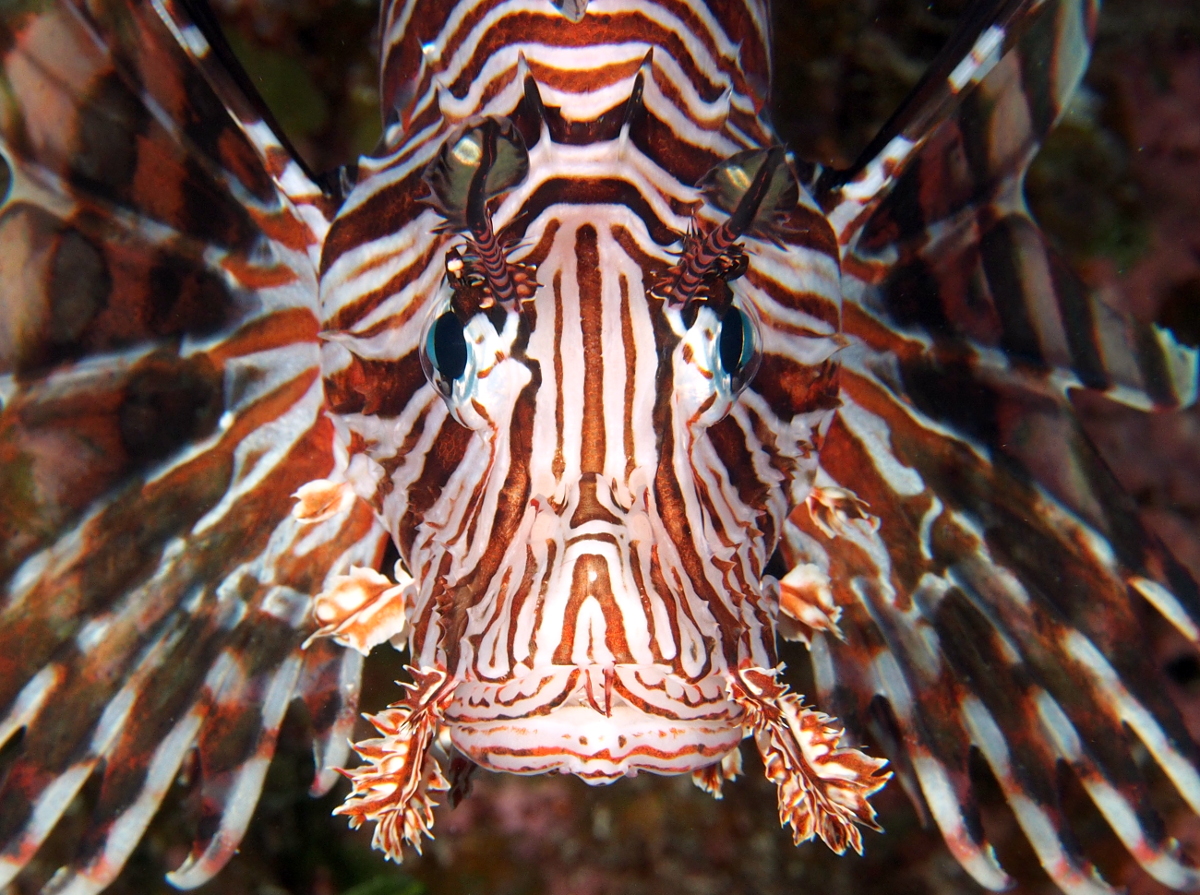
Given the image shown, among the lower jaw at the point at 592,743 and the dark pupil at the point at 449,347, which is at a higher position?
the dark pupil at the point at 449,347

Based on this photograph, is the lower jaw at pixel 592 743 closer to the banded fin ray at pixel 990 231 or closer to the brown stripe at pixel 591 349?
the brown stripe at pixel 591 349

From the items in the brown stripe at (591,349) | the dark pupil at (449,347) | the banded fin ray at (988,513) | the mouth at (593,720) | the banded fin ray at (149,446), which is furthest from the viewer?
the banded fin ray at (988,513)

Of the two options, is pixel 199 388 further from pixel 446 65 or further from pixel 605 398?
pixel 605 398

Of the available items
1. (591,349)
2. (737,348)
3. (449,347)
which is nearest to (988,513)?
(737,348)

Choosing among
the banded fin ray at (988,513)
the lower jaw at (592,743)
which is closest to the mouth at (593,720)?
the lower jaw at (592,743)

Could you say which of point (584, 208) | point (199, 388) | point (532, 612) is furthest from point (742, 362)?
point (199, 388)

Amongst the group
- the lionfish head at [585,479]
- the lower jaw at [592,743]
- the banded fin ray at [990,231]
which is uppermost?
the banded fin ray at [990,231]

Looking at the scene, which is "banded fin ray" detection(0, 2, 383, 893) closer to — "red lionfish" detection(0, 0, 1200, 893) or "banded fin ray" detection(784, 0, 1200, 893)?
"red lionfish" detection(0, 0, 1200, 893)
